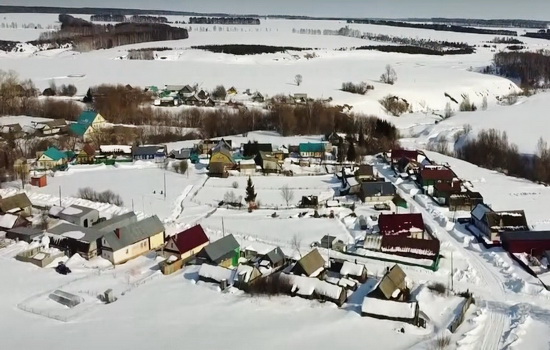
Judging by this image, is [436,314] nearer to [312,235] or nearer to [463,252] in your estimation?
[463,252]

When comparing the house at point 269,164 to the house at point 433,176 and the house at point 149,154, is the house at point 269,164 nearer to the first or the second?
the house at point 149,154

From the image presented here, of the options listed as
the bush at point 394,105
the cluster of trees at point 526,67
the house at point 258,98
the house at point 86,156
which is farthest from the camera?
the cluster of trees at point 526,67

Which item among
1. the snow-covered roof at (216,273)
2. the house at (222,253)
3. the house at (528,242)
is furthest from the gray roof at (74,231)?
the house at (528,242)

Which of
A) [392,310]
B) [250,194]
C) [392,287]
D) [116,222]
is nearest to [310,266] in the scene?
[392,287]

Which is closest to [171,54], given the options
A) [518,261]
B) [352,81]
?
[352,81]

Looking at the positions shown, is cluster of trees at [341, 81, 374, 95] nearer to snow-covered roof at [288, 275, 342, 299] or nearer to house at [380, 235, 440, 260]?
house at [380, 235, 440, 260]

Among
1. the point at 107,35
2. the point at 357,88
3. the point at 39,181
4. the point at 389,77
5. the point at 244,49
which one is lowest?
the point at 39,181

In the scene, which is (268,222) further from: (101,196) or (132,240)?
(101,196)
